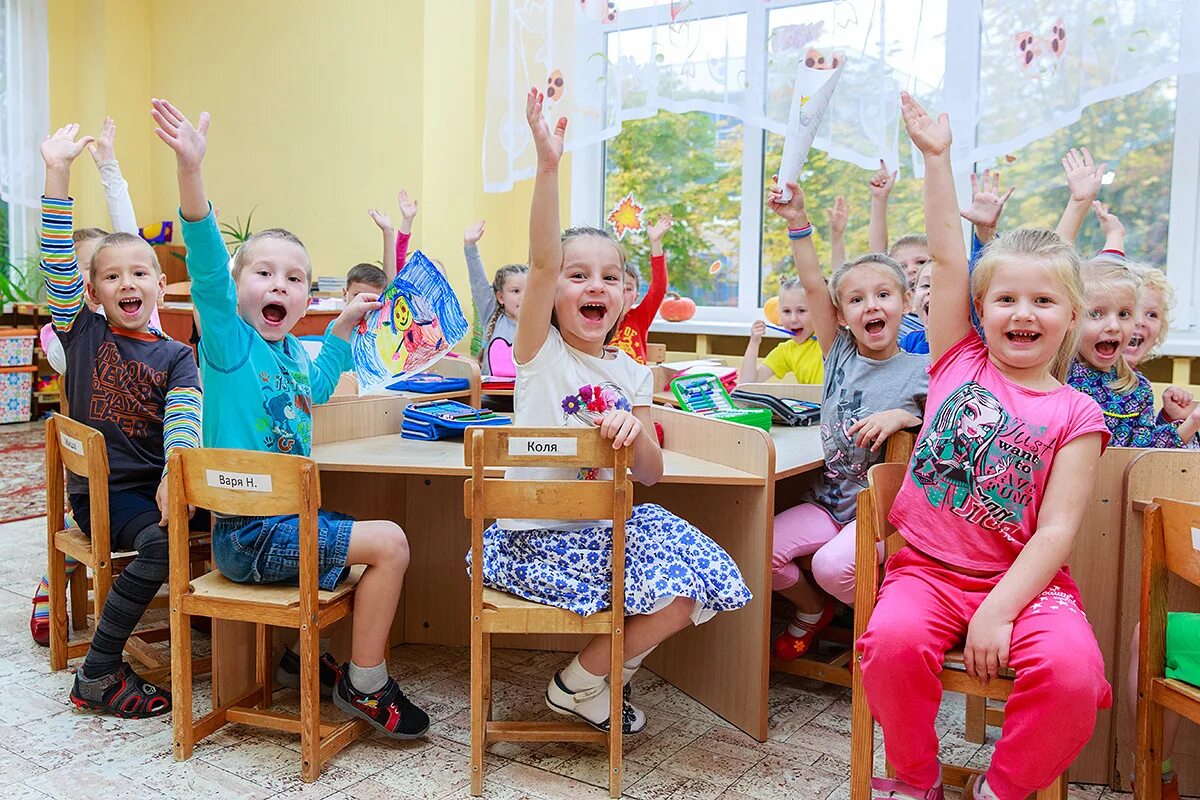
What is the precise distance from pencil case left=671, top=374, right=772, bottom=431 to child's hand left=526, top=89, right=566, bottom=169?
3.23ft

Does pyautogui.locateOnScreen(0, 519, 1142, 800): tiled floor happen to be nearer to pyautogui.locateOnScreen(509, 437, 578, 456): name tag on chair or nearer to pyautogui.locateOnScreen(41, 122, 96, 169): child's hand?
pyautogui.locateOnScreen(509, 437, 578, 456): name tag on chair

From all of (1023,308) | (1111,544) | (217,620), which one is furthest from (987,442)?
(217,620)

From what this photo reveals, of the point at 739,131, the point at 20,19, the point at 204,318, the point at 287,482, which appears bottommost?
the point at 287,482

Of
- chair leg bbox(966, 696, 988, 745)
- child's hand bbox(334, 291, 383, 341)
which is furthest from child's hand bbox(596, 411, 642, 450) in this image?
chair leg bbox(966, 696, 988, 745)

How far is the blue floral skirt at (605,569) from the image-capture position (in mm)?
1932

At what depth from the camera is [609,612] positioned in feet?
6.30

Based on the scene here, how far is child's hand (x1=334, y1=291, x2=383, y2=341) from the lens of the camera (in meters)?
2.50

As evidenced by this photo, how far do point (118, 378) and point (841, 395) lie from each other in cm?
170

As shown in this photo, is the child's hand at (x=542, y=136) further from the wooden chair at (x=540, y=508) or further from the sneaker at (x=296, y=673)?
the sneaker at (x=296, y=673)

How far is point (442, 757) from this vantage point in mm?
2098

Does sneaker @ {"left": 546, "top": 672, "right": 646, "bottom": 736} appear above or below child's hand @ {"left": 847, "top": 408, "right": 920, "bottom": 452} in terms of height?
below

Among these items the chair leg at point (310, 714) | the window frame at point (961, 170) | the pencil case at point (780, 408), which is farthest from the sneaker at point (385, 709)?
the window frame at point (961, 170)

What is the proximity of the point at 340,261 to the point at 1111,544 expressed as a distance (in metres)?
4.65

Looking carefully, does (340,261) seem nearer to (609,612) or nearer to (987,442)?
(609,612)
